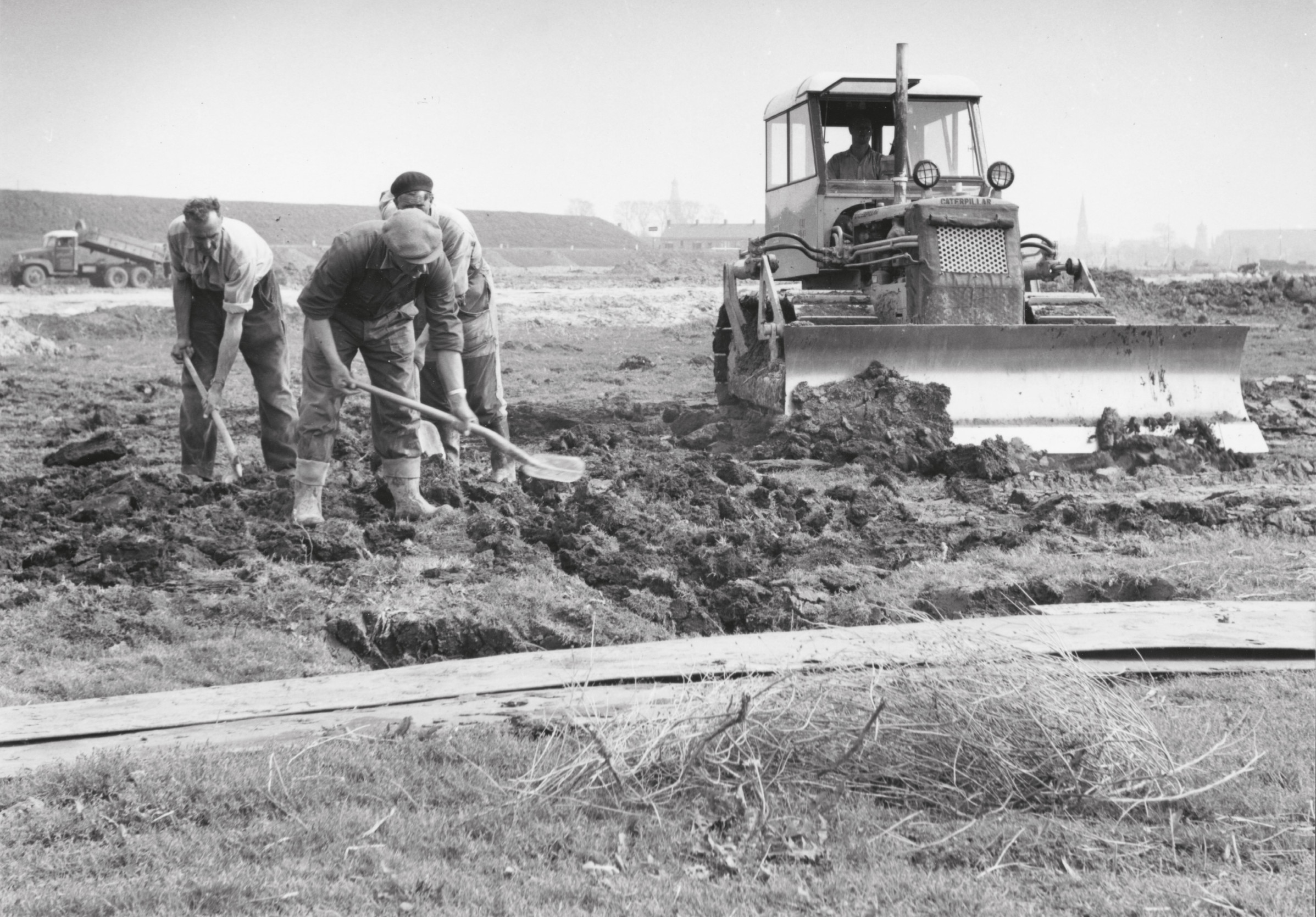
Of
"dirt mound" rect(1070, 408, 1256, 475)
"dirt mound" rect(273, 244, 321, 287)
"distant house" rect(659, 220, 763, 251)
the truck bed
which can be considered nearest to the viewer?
"dirt mound" rect(1070, 408, 1256, 475)

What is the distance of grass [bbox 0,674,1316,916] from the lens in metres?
2.89

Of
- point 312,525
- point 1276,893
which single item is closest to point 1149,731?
point 1276,893

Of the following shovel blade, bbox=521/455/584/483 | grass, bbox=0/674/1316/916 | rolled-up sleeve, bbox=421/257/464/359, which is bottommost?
grass, bbox=0/674/1316/916

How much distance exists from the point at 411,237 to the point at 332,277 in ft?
1.63

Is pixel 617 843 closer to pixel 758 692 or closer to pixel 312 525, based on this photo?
pixel 758 692

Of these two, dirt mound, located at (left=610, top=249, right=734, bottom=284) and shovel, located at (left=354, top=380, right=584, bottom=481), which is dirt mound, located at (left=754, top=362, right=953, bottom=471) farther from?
→ dirt mound, located at (left=610, top=249, right=734, bottom=284)

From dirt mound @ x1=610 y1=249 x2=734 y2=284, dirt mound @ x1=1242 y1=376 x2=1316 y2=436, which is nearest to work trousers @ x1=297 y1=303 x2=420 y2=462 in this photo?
dirt mound @ x1=1242 y1=376 x2=1316 y2=436

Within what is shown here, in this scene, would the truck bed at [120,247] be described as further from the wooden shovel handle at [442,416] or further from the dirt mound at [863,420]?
the wooden shovel handle at [442,416]

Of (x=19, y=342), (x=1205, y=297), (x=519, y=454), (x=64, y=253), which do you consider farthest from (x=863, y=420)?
(x=64, y=253)

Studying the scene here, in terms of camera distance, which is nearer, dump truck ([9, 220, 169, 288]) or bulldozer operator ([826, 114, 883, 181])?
bulldozer operator ([826, 114, 883, 181])

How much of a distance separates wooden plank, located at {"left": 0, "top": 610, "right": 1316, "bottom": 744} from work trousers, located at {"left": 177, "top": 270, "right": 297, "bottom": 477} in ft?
12.1

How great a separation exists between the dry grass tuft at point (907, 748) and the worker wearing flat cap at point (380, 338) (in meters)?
3.15

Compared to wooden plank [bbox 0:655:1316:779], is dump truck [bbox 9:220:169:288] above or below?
above

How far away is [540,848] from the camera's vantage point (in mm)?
3174
